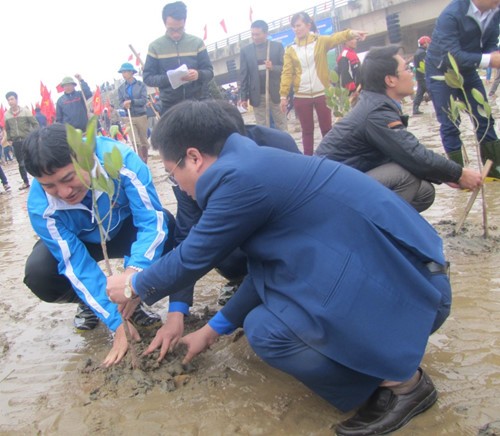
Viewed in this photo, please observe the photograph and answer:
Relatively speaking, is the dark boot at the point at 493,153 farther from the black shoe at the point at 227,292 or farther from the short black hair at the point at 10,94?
the short black hair at the point at 10,94

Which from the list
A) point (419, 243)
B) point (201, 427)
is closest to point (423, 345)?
point (419, 243)

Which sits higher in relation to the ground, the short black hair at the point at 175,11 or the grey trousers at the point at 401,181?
the short black hair at the point at 175,11

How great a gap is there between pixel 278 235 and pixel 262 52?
5407mm

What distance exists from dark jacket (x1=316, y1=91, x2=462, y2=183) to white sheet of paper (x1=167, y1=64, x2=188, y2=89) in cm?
220

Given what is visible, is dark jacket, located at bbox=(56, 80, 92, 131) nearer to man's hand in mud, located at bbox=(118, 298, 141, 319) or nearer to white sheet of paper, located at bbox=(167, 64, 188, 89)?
white sheet of paper, located at bbox=(167, 64, 188, 89)

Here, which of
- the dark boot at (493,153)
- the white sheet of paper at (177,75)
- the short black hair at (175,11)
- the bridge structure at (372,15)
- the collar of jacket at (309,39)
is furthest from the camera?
the bridge structure at (372,15)

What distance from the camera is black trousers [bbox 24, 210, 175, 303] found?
2410 mm

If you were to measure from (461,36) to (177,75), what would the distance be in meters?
2.49

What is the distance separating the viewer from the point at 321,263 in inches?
55.4

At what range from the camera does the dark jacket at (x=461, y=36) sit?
140 inches

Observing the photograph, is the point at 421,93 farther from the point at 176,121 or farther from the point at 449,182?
the point at 176,121

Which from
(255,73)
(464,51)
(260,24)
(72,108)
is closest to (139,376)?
(464,51)

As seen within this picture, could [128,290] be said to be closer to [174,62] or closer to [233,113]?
[233,113]

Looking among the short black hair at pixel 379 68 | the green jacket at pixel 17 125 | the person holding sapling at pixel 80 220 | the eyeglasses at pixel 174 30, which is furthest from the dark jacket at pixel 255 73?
the green jacket at pixel 17 125
